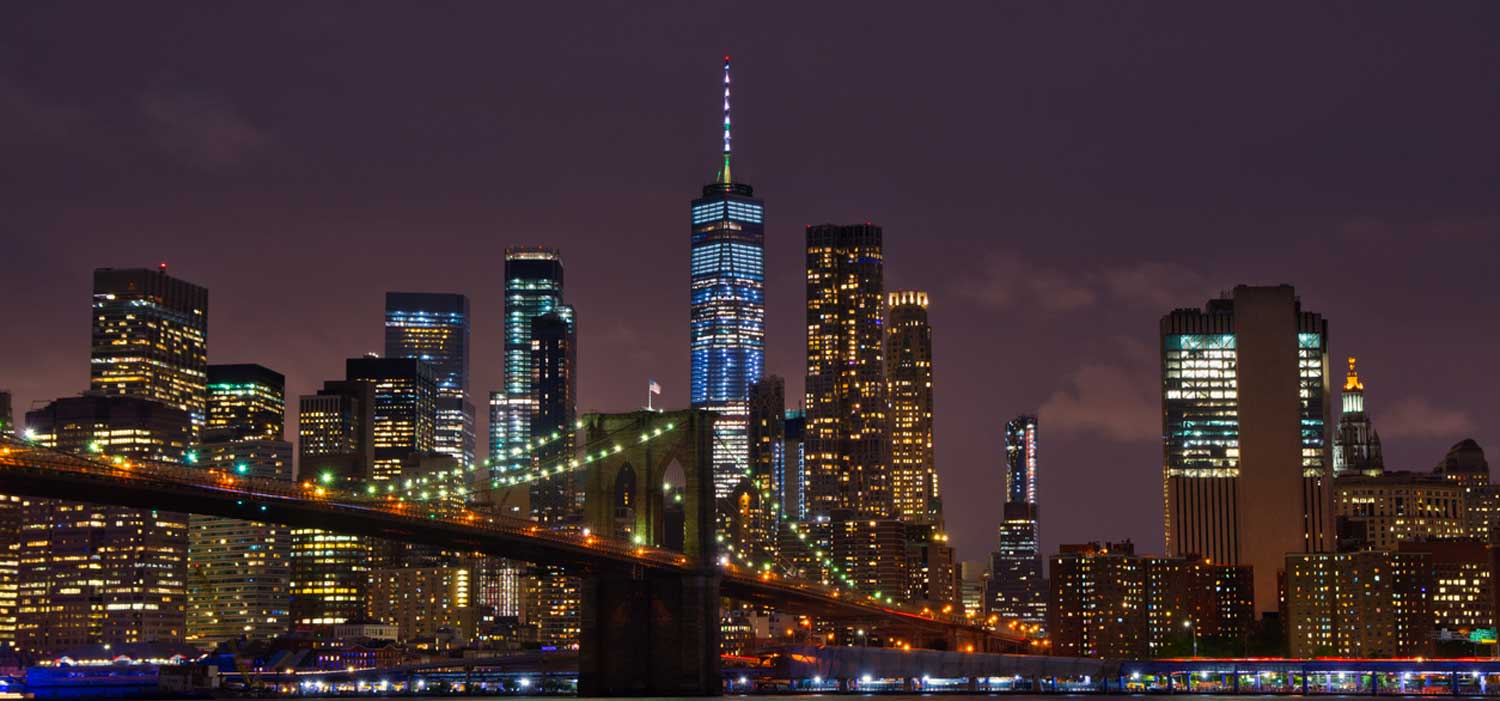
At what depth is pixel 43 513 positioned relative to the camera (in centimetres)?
19988

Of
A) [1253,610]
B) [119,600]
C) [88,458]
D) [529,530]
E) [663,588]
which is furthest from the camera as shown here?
[119,600]

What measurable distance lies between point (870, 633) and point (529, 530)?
96677 millimetres

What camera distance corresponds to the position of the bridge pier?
8781 cm

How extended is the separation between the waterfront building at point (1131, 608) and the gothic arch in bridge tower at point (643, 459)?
73.8 m

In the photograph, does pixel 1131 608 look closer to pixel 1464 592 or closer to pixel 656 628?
pixel 1464 592

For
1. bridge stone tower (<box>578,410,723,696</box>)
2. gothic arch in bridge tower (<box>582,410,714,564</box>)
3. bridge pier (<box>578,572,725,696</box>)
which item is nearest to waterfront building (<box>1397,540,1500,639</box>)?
gothic arch in bridge tower (<box>582,410,714,564</box>)

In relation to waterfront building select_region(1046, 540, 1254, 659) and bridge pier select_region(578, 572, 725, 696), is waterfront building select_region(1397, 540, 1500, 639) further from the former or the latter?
bridge pier select_region(578, 572, 725, 696)

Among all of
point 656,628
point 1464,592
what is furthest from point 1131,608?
point 656,628

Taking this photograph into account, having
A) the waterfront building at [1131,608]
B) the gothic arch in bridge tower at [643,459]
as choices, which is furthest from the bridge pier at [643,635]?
the waterfront building at [1131,608]

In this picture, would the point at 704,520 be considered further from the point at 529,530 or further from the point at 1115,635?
the point at 1115,635

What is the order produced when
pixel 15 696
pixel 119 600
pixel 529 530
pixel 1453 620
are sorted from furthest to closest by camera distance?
pixel 119 600 < pixel 1453 620 < pixel 15 696 < pixel 529 530

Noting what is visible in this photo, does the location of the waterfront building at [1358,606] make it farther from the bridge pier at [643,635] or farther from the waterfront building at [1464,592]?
the bridge pier at [643,635]

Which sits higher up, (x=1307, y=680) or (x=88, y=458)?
(x=88, y=458)

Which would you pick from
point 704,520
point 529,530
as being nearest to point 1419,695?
point 704,520
